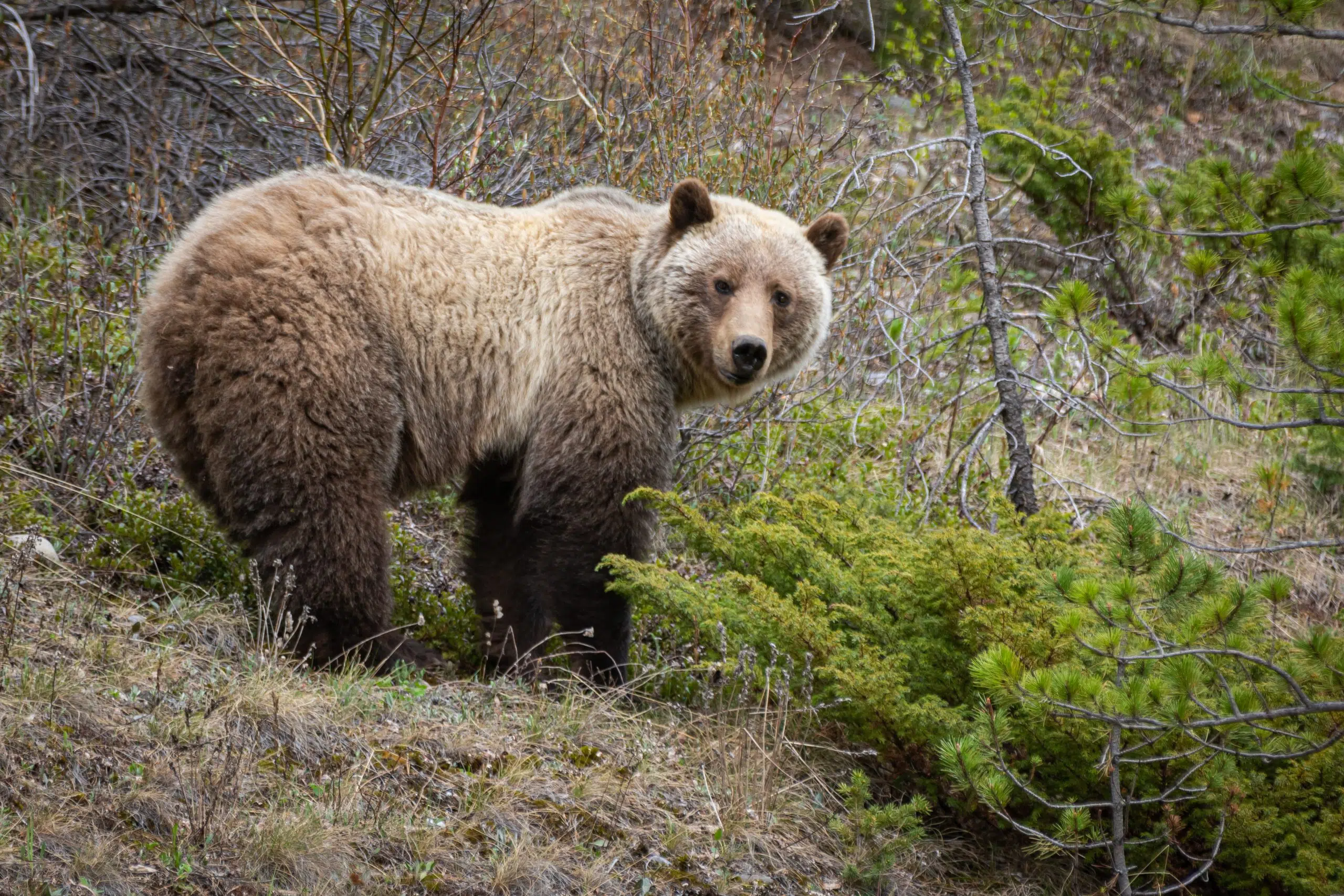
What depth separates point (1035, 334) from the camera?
1156 cm

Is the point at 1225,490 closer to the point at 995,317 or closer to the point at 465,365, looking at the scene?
the point at 995,317

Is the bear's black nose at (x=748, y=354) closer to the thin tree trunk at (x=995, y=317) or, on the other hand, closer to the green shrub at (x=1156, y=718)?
the thin tree trunk at (x=995, y=317)

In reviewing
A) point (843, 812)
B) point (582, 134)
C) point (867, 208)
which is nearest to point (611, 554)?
point (843, 812)

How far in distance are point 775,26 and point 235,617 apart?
36.4 ft

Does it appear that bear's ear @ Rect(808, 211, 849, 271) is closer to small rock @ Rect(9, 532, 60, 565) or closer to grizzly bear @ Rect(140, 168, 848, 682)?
grizzly bear @ Rect(140, 168, 848, 682)

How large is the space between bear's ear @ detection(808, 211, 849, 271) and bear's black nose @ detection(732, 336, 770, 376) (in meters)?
0.89

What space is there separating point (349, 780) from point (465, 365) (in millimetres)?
2195

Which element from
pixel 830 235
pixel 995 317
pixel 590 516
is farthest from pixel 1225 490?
pixel 590 516

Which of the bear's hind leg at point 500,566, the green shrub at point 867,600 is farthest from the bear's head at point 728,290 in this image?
the bear's hind leg at point 500,566

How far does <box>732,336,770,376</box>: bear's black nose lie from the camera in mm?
5438

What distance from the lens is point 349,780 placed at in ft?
12.1

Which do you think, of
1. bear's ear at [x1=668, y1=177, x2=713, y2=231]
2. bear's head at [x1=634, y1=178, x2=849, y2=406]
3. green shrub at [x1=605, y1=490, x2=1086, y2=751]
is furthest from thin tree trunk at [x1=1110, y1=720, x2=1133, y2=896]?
bear's ear at [x1=668, y1=177, x2=713, y2=231]

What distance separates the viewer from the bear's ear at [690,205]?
558 centimetres

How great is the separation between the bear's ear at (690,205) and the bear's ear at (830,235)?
610mm
